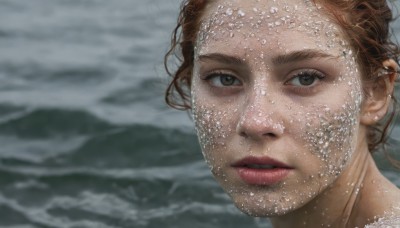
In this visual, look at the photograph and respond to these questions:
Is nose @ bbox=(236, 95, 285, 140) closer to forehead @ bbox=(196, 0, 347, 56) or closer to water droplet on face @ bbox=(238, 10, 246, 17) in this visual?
forehead @ bbox=(196, 0, 347, 56)

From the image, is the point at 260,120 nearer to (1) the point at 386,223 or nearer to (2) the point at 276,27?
(2) the point at 276,27

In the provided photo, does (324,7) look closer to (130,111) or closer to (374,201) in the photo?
(374,201)

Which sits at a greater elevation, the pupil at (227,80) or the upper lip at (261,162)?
the pupil at (227,80)

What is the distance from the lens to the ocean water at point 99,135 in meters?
5.99

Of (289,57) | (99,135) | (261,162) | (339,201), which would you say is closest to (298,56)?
(289,57)

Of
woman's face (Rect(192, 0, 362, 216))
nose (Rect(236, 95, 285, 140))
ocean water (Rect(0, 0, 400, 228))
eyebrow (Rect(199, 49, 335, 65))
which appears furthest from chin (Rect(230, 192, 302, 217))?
ocean water (Rect(0, 0, 400, 228))

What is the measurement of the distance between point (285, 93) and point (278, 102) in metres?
0.06

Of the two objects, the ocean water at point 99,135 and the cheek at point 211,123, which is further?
the ocean water at point 99,135

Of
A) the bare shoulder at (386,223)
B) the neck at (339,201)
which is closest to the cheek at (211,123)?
the neck at (339,201)

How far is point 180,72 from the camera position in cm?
440

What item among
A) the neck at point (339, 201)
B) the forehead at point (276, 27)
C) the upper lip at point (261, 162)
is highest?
the forehead at point (276, 27)

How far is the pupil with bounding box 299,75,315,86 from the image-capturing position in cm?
366

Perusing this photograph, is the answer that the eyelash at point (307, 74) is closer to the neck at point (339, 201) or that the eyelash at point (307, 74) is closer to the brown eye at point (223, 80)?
the brown eye at point (223, 80)

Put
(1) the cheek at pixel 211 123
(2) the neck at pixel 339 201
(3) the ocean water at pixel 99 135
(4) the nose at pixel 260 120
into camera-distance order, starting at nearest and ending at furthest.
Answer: (4) the nose at pixel 260 120 → (1) the cheek at pixel 211 123 → (2) the neck at pixel 339 201 → (3) the ocean water at pixel 99 135
